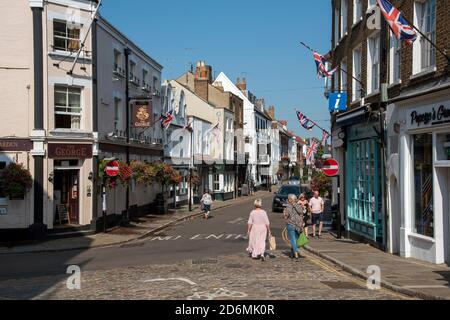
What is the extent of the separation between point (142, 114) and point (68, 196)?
664 centimetres

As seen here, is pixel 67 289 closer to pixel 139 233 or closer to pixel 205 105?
pixel 139 233

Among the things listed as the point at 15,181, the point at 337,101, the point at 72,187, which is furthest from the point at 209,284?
the point at 72,187

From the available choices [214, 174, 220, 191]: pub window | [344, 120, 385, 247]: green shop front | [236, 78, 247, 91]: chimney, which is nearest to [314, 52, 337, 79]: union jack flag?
[344, 120, 385, 247]: green shop front

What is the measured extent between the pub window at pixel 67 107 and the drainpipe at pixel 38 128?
0.89 metres

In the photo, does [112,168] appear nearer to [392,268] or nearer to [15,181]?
[15,181]

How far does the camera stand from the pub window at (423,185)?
47.9 ft

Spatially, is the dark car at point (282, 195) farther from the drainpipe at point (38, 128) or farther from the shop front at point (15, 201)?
the shop front at point (15, 201)

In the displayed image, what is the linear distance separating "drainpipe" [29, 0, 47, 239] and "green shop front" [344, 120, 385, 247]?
1228cm

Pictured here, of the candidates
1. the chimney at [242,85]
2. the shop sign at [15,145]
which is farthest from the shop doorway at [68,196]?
the chimney at [242,85]

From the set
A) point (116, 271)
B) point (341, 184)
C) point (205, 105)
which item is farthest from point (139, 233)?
point (205, 105)

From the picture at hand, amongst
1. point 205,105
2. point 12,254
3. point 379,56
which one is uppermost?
point 205,105

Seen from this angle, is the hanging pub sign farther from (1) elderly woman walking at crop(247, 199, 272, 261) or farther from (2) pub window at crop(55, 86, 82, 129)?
(1) elderly woman walking at crop(247, 199, 272, 261)

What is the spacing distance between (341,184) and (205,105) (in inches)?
1289

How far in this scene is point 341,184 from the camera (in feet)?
80.0
